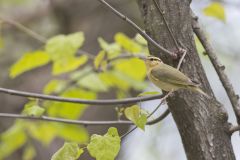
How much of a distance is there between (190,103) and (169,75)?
9cm

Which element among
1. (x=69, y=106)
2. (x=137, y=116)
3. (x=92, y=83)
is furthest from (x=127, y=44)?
(x=137, y=116)

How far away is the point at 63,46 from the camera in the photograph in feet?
6.33

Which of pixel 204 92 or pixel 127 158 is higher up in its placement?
pixel 127 158

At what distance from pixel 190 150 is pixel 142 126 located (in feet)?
0.67

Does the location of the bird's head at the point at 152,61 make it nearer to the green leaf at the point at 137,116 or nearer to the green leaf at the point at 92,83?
the green leaf at the point at 137,116

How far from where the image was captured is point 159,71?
55.0 inches

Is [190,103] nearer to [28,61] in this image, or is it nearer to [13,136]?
[28,61]

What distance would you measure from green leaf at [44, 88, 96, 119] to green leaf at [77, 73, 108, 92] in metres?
0.03

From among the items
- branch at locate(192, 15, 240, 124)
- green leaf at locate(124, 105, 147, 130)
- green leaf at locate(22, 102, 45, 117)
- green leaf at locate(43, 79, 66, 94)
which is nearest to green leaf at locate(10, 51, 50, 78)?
green leaf at locate(43, 79, 66, 94)

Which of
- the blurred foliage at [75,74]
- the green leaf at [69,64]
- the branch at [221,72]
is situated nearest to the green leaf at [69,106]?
the blurred foliage at [75,74]

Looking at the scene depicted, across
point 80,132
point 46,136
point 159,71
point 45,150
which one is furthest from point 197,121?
point 45,150

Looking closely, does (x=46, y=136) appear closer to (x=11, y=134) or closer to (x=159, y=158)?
(x=11, y=134)

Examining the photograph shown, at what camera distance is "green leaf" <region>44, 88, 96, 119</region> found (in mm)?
2184

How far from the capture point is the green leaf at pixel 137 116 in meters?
1.20
